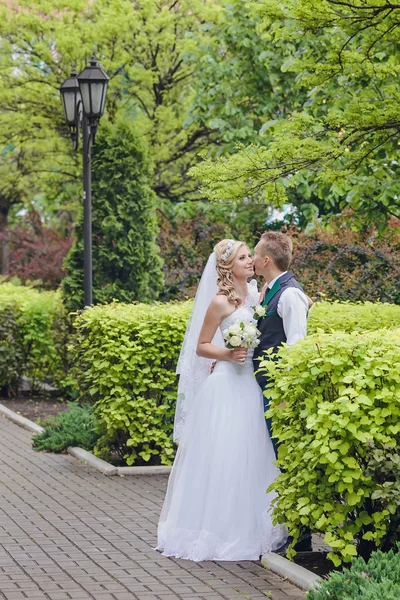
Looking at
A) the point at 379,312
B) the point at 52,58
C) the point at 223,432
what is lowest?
the point at 223,432

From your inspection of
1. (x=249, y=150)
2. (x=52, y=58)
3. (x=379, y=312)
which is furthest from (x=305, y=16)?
(x=52, y=58)

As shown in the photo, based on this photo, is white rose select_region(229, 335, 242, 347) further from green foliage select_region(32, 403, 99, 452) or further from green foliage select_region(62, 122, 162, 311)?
green foliage select_region(62, 122, 162, 311)

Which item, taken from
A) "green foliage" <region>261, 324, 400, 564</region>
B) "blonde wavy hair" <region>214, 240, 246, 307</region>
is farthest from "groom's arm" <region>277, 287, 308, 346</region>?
"green foliage" <region>261, 324, 400, 564</region>

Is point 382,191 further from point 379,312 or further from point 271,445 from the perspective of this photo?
point 271,445

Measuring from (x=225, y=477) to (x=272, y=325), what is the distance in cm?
112

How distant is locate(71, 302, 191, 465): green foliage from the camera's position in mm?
10352

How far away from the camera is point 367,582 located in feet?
17.1

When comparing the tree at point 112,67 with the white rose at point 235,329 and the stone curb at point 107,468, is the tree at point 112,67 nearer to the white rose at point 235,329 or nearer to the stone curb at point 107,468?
the stone curb at point 107,468

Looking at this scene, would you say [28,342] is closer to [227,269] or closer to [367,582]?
[227,269]

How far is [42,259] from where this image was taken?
84.6 ft

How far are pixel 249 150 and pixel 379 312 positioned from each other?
6.80ft

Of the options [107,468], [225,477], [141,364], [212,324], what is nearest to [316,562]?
[225,477]

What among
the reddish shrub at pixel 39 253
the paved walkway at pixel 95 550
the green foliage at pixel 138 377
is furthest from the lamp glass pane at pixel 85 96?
the reddish shrub at pixel 39 253

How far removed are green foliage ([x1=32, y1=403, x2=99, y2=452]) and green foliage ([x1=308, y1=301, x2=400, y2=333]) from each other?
Result: 8.81 ft
